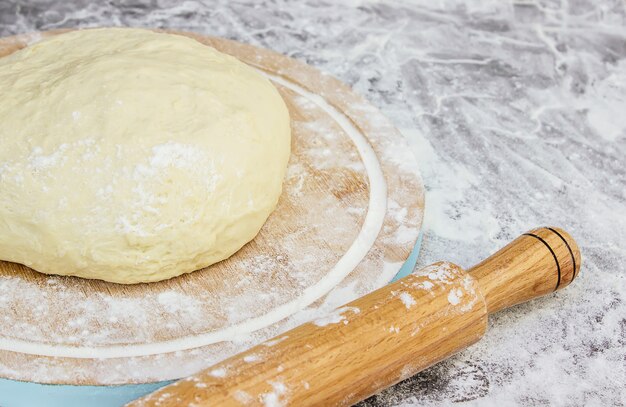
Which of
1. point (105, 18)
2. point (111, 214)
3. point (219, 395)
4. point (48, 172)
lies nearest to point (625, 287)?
point (219, 395)

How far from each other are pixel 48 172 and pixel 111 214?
140 mm

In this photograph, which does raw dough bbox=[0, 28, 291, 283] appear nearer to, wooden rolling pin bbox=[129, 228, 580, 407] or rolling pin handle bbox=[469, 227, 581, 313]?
wooden rolling pin bbox=[129, 228, 580, 407]

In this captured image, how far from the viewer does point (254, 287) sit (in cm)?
139

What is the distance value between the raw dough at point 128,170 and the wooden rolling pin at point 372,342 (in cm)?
32

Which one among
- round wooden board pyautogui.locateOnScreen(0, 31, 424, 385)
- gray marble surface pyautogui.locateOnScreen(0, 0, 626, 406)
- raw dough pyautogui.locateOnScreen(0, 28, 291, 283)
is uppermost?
raw dough pyautogui.locateOnScreen(0, 28, 291, 283)

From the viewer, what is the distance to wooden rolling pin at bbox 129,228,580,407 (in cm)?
107

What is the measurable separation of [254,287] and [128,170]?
1.06ft

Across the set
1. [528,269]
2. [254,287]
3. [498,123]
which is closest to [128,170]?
[254,287]

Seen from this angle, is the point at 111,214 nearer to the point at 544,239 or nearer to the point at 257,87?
the point at 257,87

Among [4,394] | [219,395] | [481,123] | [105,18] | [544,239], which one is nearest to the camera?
[219,395]

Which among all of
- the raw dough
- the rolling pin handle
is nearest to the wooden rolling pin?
the rolling pin handle

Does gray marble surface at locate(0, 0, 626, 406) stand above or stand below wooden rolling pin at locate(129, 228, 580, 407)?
below

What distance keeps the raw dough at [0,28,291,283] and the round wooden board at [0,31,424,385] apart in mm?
45

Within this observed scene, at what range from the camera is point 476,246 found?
65.9 inches
